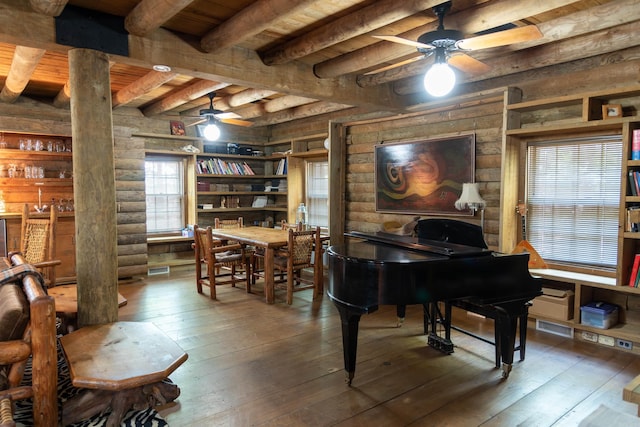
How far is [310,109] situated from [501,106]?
2729mm

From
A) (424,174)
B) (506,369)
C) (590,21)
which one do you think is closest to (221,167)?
(424,174)

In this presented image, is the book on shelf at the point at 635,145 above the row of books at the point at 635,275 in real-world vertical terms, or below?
above

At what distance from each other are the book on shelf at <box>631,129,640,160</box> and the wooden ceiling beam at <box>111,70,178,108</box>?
13.4 ft

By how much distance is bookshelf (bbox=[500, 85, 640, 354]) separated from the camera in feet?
11.0

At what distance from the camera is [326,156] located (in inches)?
264

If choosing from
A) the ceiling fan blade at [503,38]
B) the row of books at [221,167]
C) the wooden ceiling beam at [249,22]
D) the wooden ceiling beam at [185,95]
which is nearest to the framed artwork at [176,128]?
the wooden ceiling beam at [185,95]

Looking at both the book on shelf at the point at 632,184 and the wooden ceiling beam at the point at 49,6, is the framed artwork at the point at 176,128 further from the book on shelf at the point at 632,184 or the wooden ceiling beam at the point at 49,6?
the book on shelf at the point at 632,184

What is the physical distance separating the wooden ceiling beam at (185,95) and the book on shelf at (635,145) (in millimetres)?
3664

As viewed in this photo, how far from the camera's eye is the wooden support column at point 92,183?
270cm

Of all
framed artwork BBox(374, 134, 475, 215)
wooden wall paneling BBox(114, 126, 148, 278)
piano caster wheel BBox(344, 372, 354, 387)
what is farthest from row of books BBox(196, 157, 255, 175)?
piano caster wheel BBox(344, 372, 354, 387)

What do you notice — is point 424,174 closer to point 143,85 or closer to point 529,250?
point 529,250

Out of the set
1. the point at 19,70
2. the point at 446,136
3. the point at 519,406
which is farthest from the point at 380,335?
the point at 19,70

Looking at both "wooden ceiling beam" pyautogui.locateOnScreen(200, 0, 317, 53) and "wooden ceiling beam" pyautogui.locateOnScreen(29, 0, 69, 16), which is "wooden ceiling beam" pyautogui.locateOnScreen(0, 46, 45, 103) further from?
"wooden ceiling beam" pyautogui.locateOnScreen(200, 0, 317, 53)

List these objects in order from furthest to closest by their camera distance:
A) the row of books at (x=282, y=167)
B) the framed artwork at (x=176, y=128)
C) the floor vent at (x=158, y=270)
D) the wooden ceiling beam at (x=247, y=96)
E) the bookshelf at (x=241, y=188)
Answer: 1. the row of books at (x=282, y=167)
2. the bookshelf at (x=241, y=188)
3. the framed artwork at (x=176, y=128)
4. the floor vent at (x=158, y=270)
5. the wooden ceiling beam at (x=247, y=96)
